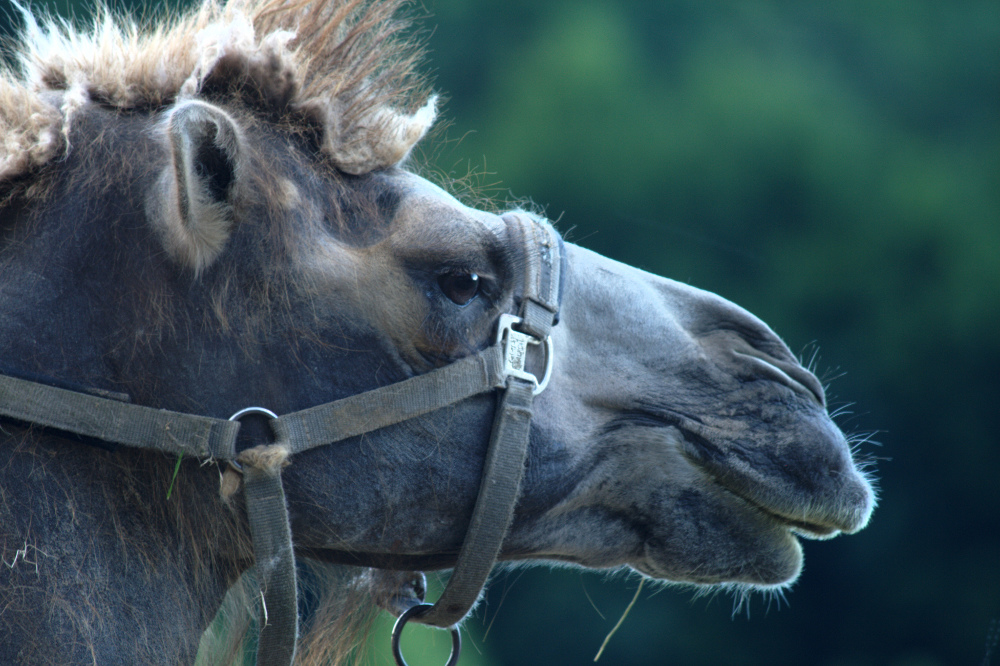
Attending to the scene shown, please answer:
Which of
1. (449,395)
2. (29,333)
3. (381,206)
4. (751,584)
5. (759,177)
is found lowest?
(759,177)

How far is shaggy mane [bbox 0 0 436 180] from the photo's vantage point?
167 centimetres

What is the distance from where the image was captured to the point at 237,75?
1795mm

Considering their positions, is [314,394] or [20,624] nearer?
[20,624]

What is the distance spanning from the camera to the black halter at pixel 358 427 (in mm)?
1537

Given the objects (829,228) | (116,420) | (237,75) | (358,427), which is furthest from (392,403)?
(829,228)

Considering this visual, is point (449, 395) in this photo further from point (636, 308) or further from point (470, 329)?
point (636, 308)

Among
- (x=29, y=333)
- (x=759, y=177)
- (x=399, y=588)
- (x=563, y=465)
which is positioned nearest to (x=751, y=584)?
(x=563, y=465)

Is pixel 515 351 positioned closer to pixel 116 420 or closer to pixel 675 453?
pixel 675 453

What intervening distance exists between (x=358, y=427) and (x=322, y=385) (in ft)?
0.35

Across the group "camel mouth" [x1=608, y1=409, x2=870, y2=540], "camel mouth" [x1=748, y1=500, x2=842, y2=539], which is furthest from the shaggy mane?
"camel mouth" [x1=748, y1=500, x2=842, y2=539]

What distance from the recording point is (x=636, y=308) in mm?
1988

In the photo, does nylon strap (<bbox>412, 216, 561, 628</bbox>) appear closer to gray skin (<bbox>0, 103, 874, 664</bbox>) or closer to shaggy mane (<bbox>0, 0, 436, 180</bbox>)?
gray skin (<bbox>0, 103, 874, 664</bbox>)

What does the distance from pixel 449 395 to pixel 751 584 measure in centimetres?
89

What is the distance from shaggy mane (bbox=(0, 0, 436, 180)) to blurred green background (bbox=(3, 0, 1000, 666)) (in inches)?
219
